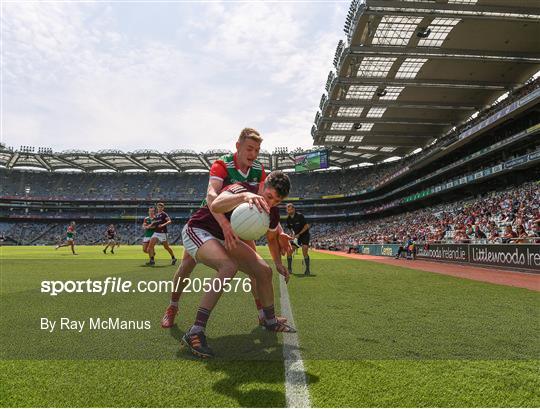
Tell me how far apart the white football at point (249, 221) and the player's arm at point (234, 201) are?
48mm

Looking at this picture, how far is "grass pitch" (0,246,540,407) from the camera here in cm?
266

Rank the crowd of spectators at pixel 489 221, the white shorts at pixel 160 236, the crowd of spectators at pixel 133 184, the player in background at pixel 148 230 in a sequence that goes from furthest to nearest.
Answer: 1. the crowd of spectators at pixel 133 184
2. the crowd of spectators at pixel 489 221
3. the player in background at pixel 148 230
4. the white shorts at pixel 160 236

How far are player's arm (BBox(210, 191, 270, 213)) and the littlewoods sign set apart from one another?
1333cm

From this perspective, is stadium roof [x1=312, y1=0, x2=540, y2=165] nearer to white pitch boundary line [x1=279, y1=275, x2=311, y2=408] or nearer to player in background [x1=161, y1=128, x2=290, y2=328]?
player in background [x1=161, y1=128, x2=290, y2=328]

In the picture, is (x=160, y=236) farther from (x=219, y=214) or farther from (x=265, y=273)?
(x=219, y=214)

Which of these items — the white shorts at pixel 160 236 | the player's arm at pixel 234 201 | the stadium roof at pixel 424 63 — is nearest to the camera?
the player's arm at pixel 234 201

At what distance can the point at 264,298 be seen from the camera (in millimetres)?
4418

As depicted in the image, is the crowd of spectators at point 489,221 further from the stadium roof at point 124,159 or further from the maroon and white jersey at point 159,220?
the stadium roof at point 124,159

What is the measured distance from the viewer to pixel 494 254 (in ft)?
51.6

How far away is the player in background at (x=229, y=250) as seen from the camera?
3.59 meters

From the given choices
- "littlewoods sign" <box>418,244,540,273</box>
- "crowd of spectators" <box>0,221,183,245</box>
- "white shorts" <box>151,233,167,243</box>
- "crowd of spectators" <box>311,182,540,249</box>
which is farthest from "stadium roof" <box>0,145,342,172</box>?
"white shorts" <box>151,233,167,243</box>

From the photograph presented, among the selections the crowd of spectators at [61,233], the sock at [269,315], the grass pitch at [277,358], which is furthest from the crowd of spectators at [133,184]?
the sock at [269,315]

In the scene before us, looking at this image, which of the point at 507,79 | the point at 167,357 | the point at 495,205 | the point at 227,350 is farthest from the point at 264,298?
the point at 507,79

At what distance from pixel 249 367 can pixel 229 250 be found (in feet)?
3.92
